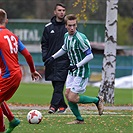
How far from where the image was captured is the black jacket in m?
13.4

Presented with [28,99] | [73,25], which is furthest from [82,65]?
[28,99]

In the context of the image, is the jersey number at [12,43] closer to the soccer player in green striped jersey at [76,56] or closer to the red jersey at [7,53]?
the red jersey at [7,53]

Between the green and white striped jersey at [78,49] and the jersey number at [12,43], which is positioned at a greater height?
the jersey number at [12,43]

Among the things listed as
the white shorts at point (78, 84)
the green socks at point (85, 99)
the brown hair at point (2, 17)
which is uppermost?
the brown hair at point (2, 17)

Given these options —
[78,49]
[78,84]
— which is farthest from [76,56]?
[78,84]

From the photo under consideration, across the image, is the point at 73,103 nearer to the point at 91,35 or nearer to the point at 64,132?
the point at 64,132

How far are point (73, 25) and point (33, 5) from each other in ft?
175

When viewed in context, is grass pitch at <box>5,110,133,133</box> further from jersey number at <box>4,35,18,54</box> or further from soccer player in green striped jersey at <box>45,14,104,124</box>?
jersey number at <box>4,35,18,54</box>

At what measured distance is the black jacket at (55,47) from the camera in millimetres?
13430

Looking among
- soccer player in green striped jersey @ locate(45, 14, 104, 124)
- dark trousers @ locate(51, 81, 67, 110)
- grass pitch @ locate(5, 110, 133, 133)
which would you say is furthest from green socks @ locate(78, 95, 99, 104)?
dark trousers @ locate(51, 81, 67, 110)

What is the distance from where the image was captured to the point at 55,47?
1344 centimetres

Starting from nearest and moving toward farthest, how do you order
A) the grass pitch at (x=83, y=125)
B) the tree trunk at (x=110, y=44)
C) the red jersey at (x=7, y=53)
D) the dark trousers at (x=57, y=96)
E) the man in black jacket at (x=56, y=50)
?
the red jersey at (x=7, y=53)
the grass pitch at (x=83, y=125)
the dark trousers at (x=57, y=96)
the man in black jacket at (x=56, y=50)
the tree trunk at (x=110, y=44)

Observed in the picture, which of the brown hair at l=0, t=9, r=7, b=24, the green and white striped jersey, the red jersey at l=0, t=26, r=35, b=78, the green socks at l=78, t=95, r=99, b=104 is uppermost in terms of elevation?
the brown hair at l=0, t=9, r=7, b=24

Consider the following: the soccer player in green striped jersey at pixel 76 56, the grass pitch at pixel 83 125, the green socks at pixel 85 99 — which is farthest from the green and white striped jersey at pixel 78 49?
the grass pitch at pixel 83 125
